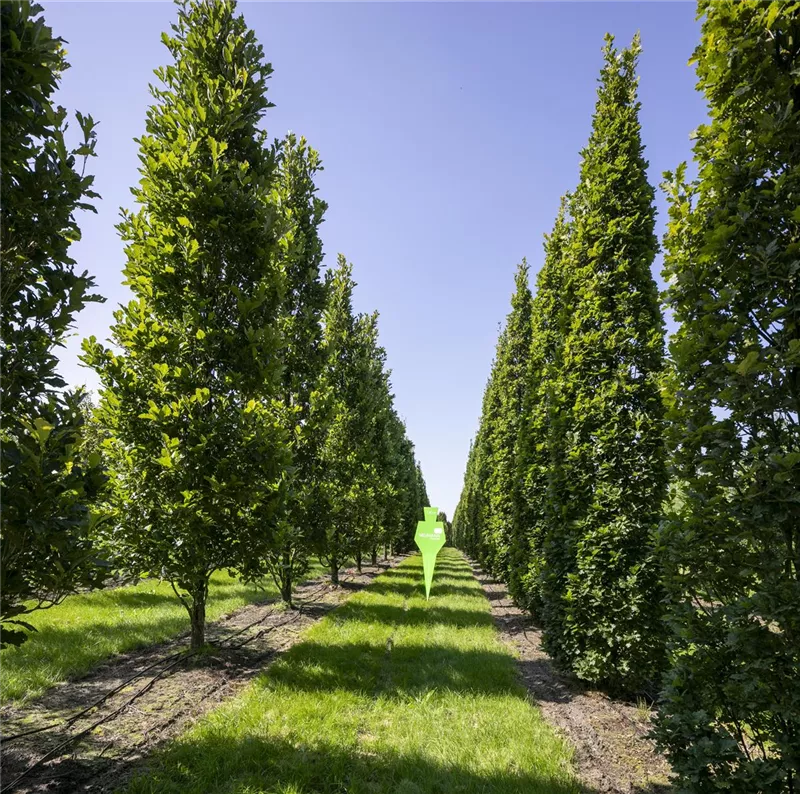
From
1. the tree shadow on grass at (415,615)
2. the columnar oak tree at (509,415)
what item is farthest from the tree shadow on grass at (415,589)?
the tree shadow on grass at (415,615)

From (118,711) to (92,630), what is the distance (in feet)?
11.3

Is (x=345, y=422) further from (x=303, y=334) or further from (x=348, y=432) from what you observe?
(x=303, y=334)

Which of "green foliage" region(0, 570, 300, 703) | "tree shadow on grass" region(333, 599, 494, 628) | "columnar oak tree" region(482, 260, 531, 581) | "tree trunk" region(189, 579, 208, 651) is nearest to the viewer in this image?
"green foliage" region(0, 570, 300, 703)

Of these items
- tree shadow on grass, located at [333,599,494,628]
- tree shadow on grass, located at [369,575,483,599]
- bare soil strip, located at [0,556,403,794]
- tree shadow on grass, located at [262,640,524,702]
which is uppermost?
bare soil strip, located at [0,556,403,794]

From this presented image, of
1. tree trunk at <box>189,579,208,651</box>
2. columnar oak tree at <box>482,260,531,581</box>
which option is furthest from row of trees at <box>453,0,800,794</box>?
columnar oak tree at <box>482,260,531,581</box>

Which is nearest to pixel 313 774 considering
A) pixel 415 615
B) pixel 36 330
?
pixel 36 330

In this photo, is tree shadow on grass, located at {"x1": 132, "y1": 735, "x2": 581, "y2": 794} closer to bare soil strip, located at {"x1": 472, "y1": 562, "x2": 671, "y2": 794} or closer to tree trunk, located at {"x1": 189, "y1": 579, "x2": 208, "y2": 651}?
bare soil strip, located at {"x1": 472, "y1": 562, "x2": 671, "y2": 794}

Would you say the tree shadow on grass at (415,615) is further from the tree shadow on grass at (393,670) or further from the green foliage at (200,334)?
the green foliage at (200,334)

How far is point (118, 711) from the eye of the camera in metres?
4.96

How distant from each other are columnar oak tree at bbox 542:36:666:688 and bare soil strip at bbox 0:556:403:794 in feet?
16.2

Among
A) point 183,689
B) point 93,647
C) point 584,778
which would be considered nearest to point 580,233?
point 584,778

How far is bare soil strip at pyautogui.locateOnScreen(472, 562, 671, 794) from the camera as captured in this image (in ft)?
14.1

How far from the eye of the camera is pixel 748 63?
3.68 meters

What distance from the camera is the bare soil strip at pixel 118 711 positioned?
3.83 m
